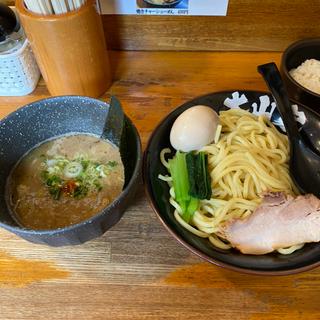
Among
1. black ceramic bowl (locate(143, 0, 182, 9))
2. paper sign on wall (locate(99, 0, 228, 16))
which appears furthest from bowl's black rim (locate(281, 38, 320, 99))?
black ceramic bowl (locate(143, 0, 182, 9))

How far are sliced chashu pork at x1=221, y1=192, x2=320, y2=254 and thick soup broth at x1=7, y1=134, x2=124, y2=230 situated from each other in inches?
12.7

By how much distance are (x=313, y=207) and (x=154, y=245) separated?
39cm

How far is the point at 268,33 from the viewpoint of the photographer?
135cm

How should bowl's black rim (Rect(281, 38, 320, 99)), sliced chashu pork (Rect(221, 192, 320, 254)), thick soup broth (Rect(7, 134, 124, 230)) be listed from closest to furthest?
sliced chashu pork (Rect(221, 192, 320, 254))
thick soup broth (Rect(7, 134, 124, 230))
bowl's black rim (Rect(281, 38, 320, 99))

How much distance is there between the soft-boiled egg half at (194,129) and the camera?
96cm

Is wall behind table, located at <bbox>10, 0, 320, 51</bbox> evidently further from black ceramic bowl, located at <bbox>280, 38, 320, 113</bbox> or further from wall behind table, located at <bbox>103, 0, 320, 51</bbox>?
black ceramic bowl, located at <bbox>280, 38, 320, 113</bbox>

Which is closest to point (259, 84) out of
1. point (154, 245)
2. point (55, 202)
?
point (154, 245)

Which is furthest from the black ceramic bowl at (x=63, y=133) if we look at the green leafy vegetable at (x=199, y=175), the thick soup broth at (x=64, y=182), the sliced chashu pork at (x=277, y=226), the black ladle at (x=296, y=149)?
the black ladle at (x=296, y=149)

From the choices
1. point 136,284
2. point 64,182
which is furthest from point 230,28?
point 136,284

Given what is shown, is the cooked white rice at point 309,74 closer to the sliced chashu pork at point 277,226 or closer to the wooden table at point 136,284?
the sliced chashu pork at point 277,226

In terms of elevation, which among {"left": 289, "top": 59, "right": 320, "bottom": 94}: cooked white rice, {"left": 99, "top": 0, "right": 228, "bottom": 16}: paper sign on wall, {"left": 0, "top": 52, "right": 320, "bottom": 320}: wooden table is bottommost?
{"left": 0, "top": 52, "right": 320, "bottom": 320}: wooden table

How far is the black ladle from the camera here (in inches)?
36.0

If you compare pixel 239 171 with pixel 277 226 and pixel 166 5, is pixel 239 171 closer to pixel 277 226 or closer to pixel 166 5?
pixel 277 226

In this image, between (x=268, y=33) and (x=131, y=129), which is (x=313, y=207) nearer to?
(x=131, y=129)
